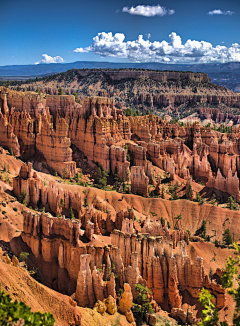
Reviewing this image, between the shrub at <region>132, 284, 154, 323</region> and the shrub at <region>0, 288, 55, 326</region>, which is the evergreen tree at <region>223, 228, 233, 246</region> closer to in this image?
the shrub at <region>132, 284, 154, 323</region>

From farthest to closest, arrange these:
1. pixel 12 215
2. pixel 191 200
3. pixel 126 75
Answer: pixel 126 75 → pixel 191 200 → pixel 12 215

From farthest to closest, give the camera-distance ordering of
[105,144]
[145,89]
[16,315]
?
[145,89] < [105,144] < [16,315]

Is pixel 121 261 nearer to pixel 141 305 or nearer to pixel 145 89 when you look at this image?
pixel 141 305

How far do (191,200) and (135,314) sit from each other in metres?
35.5

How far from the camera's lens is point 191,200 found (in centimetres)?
6544

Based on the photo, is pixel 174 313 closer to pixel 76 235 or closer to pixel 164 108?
pixel 76 235

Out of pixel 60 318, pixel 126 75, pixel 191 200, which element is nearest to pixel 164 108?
pixel 126 75

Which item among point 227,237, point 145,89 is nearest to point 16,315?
point 227,237

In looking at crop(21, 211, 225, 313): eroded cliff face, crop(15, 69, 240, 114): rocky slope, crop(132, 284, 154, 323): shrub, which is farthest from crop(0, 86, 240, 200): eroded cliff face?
crop(15, 69, 240, 114): rocky slope

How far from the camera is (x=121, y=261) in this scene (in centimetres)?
3600

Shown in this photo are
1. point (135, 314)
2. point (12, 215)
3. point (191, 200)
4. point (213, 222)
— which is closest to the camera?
point (135, 314)

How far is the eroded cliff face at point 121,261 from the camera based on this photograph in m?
35.8

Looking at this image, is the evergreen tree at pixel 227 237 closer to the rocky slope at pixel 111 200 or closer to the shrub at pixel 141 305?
the rocky slope at pixel 111 200

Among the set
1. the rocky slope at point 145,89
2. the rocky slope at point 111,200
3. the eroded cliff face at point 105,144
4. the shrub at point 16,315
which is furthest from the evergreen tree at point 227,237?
the rocky slope at point 145,89
